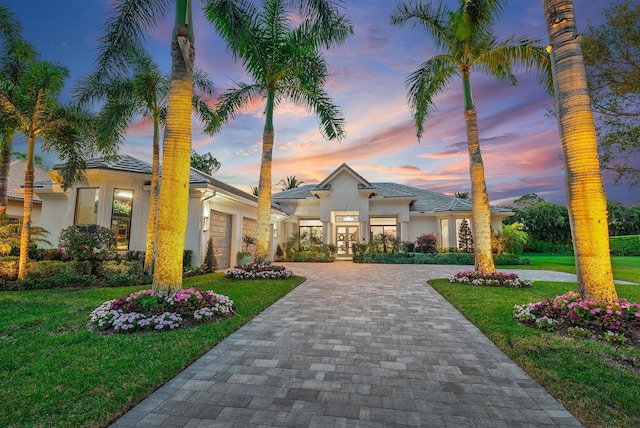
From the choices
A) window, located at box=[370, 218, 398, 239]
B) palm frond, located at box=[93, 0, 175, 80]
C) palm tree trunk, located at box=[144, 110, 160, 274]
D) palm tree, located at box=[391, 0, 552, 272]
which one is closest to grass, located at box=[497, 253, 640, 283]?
palm tree, located at box=[391, 0, 552, 272]

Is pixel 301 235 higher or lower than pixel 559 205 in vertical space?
lower

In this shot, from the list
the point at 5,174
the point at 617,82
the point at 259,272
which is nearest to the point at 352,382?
the point at 259,272

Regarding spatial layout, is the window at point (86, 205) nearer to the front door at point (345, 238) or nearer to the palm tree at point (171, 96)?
the palm tree at point (171, 96)

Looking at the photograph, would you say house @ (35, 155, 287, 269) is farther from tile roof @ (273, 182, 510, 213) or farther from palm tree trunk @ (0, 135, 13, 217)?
tile roof @ (273, 182, 510, 213)

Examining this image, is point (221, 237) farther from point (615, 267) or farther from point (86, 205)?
point (615, 267)

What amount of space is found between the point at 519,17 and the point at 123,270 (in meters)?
14.8

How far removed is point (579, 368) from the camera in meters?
3.12

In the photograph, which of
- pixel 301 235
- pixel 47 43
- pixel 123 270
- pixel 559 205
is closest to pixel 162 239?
pixel 123 270

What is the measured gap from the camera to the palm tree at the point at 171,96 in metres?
5.18

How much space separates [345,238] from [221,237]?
10118 millimetres

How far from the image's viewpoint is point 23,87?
848 centimetres

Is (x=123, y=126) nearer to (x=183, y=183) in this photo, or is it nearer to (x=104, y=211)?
(x=104, y=211)

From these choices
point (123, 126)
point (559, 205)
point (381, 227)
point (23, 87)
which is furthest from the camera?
point (559, 205)

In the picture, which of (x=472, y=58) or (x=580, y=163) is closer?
(x=580, y=163)
